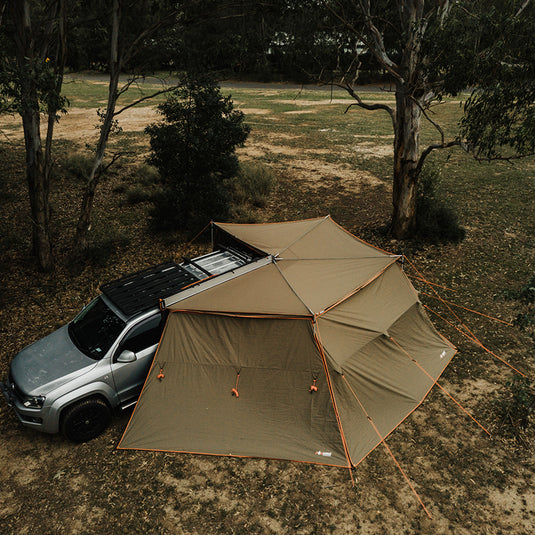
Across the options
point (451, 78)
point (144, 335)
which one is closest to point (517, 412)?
point (144, 335)

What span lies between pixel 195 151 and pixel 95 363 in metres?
7.63

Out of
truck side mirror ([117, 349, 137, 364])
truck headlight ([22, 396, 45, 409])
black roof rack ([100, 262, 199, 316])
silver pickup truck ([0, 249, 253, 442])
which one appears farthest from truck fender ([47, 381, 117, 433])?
black roof rack ([100, 262, 199, 316])

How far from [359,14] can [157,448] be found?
13944 mm

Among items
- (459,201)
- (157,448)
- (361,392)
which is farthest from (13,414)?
(459,201)

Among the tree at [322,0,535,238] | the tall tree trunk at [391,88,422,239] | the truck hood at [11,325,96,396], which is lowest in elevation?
the truck hood at [11,325,96,396]

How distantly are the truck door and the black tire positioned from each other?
360mm

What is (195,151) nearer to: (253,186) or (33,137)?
(33,137)

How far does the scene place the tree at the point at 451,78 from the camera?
10641mm

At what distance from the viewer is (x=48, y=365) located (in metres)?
7.05

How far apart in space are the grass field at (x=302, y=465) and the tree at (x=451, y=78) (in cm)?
297

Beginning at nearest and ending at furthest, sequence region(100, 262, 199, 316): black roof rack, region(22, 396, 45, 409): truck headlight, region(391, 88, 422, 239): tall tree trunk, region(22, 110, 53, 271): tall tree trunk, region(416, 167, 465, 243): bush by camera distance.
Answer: region(22, 396, 45, 409): truck headlight → region(100, 262, 199, 316): black roof rack → region(22, 110, 53, 271): tall tree trunk → region(391, 88, 422, 239): tall tree trunk → region(416, 167, 465, 243): bush

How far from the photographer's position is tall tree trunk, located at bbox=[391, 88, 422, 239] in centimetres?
1271

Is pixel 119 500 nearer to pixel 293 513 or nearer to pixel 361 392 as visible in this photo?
pixel 293 513

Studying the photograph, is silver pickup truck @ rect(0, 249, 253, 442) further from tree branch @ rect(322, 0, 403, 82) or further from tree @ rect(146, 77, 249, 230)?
tree branch @ rect(322, 0, 403, 82)
